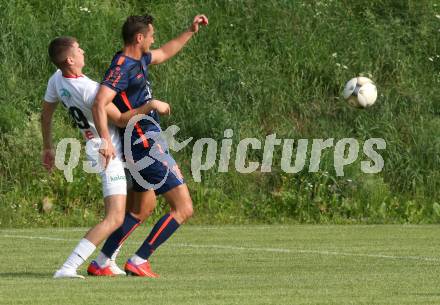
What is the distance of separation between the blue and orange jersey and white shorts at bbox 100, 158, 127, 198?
0.34 m

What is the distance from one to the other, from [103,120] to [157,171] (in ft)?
2.37

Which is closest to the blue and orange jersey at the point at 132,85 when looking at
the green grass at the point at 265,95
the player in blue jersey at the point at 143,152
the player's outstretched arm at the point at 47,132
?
the player in blue jersey at the point at 143,152

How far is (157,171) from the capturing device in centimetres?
1016

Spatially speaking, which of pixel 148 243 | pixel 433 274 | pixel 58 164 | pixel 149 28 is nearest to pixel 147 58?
pixel 149 28

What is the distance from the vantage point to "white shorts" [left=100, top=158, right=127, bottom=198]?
32.6 feet

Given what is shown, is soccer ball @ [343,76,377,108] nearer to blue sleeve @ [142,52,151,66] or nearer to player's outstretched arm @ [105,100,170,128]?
blue sleeve @ [142,52,151,66]

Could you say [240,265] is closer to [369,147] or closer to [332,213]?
[332,213]

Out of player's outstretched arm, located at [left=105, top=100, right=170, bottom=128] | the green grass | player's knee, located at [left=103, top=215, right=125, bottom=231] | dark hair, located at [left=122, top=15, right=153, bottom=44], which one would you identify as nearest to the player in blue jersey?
dark hair, located at [left=122, top=15, right=153, bottom=44]

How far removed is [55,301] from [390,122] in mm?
13429

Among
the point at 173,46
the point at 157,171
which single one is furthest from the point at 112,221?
the point at 173,46

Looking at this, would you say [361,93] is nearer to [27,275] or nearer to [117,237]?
[117,237]

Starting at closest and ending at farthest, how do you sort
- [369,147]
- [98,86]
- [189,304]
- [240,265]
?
1. [189,304]
2. [98,86]
3. [240,265]
4. [369,147]

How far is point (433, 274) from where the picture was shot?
10.1m

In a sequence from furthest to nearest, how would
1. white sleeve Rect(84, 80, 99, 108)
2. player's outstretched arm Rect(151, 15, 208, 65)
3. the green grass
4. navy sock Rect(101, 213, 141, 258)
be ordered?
the green grass
player's outstretched arm Rect(151, 15, 208, 65)
navy sock Rect(101, 213, 141, 258)
white sleeve Rect(84, 80, 99, 108)
